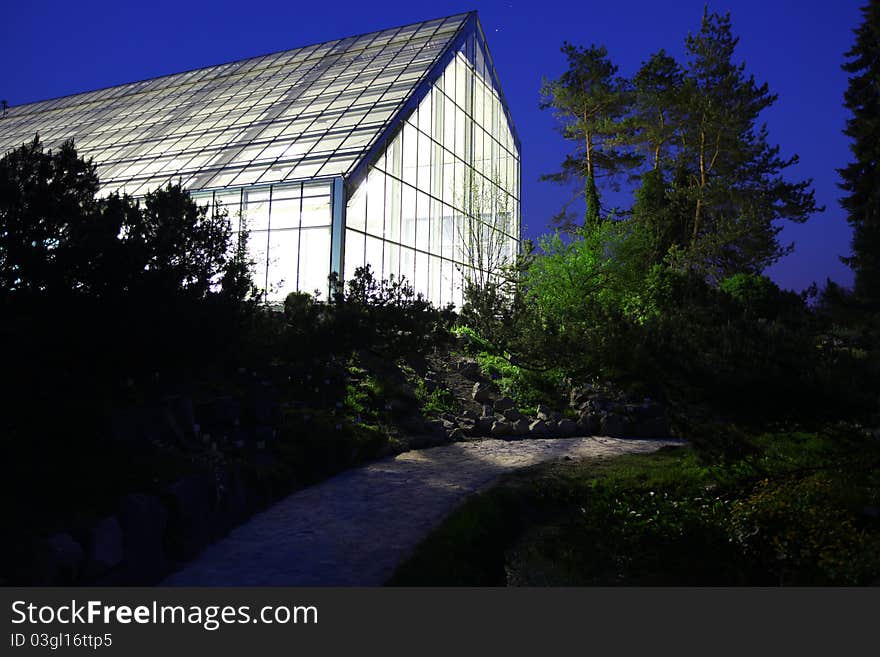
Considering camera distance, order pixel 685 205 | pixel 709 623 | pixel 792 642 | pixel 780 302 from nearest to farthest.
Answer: pixel 792 642, pixel 709 623, pixel 780 302, pixel 685 205

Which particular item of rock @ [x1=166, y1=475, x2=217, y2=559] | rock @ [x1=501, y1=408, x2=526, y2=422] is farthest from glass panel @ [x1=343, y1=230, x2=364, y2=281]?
rock @ [x1=166, y1=475, x2=217, y2=559]

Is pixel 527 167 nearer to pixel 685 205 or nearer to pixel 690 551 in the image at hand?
pixel 685 205

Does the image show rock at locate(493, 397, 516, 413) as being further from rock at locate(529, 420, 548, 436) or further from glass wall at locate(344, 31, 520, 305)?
glass wall at locate(344, 31, 520, 305)

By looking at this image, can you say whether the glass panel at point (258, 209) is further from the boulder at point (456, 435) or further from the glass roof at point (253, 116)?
the boulder at point (456, 435)

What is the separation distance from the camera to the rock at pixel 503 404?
32.6ft

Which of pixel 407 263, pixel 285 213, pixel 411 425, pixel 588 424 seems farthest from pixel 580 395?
pixel 285 213

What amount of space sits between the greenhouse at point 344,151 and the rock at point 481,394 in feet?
18.7

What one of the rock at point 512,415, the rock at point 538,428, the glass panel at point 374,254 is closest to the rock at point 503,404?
the rock at point 512,415

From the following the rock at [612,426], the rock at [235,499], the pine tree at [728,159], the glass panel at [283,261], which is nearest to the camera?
the rock at [235,499]

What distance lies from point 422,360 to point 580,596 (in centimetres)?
784

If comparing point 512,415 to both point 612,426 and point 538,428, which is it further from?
point 612,426

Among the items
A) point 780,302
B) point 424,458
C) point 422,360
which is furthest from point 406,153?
point 424,458

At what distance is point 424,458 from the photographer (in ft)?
23.9

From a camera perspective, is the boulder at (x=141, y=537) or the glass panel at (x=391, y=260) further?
the glass panel at (x=391, y=260)
